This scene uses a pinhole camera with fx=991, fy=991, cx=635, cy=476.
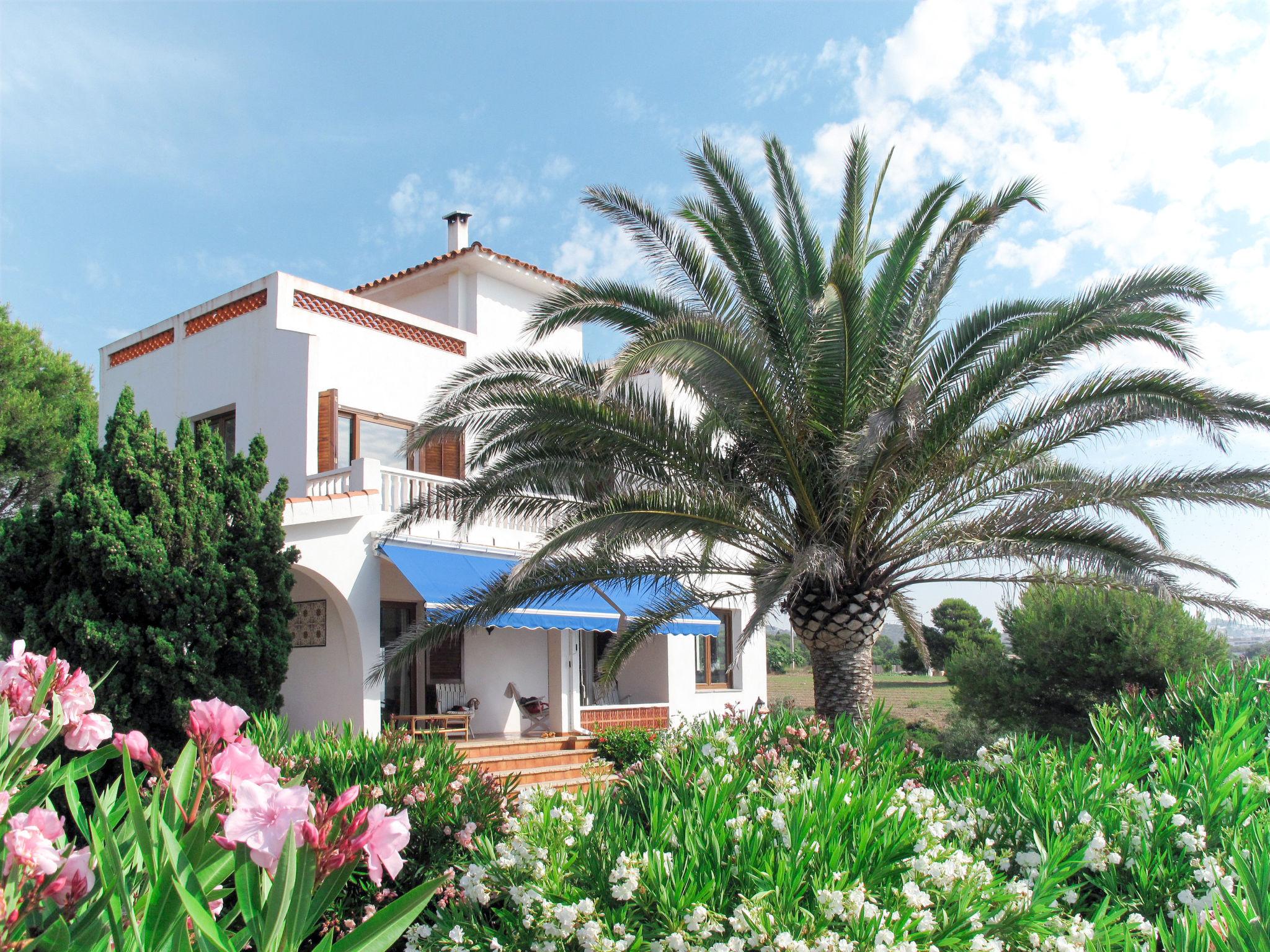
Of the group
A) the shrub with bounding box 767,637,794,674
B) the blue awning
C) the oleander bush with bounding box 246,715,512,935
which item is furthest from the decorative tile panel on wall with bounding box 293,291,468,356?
the shrub with bounding box 767,637,794,674

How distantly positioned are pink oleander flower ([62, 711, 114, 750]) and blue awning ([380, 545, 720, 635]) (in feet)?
34.2

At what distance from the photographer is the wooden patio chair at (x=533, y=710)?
63.3ft

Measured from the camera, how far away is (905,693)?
35031 mm

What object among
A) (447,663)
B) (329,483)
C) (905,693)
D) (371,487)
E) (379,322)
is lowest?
(905,693)

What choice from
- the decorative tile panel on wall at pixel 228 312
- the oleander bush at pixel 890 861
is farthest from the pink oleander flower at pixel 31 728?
the decorative tile panel on wall at pixel 228 312

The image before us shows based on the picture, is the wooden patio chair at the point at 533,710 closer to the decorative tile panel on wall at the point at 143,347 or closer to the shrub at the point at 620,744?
the shrub at the point at 620,744

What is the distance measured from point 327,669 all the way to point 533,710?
4576 mm

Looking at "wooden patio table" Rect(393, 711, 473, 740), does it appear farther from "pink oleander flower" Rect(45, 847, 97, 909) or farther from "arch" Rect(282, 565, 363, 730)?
"pink oleander flower" Rect(45, 847, 97, 909)

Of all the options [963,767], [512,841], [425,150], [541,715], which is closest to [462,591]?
[541,715]

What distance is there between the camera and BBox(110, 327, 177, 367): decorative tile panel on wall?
20000 mm

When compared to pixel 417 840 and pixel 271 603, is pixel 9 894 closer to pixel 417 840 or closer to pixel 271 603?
pixel 417 840

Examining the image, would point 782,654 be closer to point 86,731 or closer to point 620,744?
point 620,744

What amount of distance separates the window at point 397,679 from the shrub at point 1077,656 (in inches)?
454

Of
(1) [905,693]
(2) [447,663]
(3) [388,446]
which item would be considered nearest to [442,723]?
(2) [447,663]
